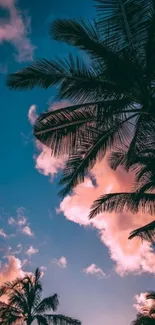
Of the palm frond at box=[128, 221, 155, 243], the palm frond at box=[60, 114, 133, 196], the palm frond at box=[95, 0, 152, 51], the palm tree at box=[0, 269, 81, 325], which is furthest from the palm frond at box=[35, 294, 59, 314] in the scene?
the palm frond at box=[95, 0, 152, 51]

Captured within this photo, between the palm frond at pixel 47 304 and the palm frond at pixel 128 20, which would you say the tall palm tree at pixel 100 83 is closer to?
the palm frond at pixel 128 20

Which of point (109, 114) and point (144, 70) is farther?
point (109, 114)

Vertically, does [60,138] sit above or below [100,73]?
below

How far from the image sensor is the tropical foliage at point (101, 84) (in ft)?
21.2

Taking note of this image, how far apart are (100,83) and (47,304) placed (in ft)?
46.2

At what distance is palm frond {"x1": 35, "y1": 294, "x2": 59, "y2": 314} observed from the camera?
17.0 meters

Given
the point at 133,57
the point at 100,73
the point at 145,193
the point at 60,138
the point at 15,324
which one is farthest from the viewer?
the point at 15,324

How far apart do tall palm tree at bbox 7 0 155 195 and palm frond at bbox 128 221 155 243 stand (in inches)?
129

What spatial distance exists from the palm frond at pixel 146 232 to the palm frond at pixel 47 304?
9183 millimetres

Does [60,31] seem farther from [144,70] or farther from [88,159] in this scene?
[88,159]

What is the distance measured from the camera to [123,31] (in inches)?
266

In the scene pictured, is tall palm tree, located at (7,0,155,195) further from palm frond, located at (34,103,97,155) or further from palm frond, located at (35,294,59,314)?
palm frond, located at (35,294,59,314)

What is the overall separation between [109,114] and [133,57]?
50.7 inches

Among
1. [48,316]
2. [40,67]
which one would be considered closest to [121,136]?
[40,67]
